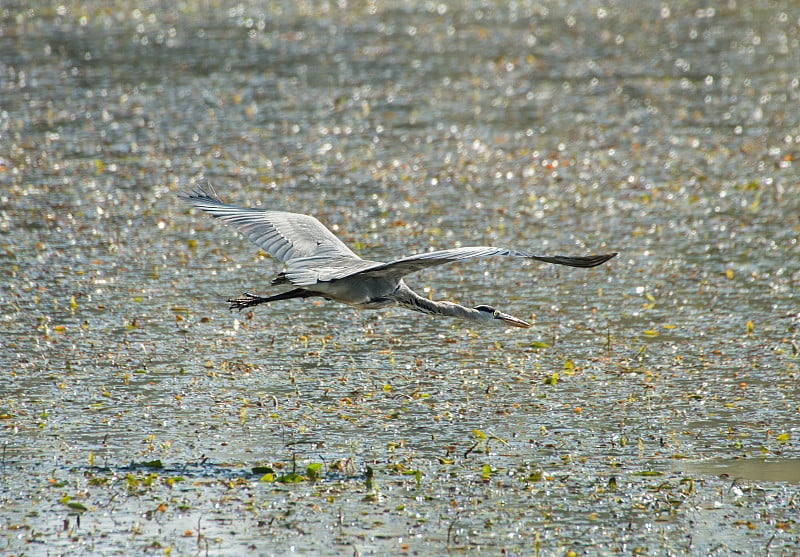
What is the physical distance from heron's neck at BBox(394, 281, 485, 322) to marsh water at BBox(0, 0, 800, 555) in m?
0.44

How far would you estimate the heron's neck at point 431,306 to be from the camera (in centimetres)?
652

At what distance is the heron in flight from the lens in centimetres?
607

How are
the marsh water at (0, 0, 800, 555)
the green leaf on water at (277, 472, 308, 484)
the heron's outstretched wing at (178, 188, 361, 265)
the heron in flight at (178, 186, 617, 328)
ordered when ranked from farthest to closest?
the heron's outstretched wing at (178, 188, 361, 265)
the heron in flight at (178, 186, 617, 328)
the green leaf on water at (277, 472, 308, 484)
the marsh water at (0, 0, 800, 555)

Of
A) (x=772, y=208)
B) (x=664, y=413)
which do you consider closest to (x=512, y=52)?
(x=772, y=208)

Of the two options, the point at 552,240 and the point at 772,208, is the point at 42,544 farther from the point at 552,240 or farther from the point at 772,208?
the point at 772,208

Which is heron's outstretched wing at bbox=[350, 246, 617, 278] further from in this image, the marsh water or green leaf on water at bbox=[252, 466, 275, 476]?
green leaf on water at bbox=[252, 466, 275, 476]

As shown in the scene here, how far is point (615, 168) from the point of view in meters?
11.9

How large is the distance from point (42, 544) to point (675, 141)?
9388 millimetres

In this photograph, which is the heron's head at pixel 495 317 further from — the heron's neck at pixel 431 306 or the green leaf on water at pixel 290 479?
the green leaf on water at pixel 290 479

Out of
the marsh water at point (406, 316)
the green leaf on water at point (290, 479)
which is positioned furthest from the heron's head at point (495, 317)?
the green leaf on water at point (290, 479)

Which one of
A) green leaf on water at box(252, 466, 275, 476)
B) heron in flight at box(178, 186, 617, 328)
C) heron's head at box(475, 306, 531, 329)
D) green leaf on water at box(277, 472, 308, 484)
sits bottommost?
green leaf on water at box(277, 472, 308, 484)

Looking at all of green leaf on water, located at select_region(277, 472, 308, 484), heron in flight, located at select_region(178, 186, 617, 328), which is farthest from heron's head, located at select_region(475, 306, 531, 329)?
green leaf on water, located at select_region(277, 472, 308, 484)

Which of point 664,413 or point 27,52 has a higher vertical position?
point 27,52

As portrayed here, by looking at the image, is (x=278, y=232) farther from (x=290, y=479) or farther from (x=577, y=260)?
(x=577, y=260)
